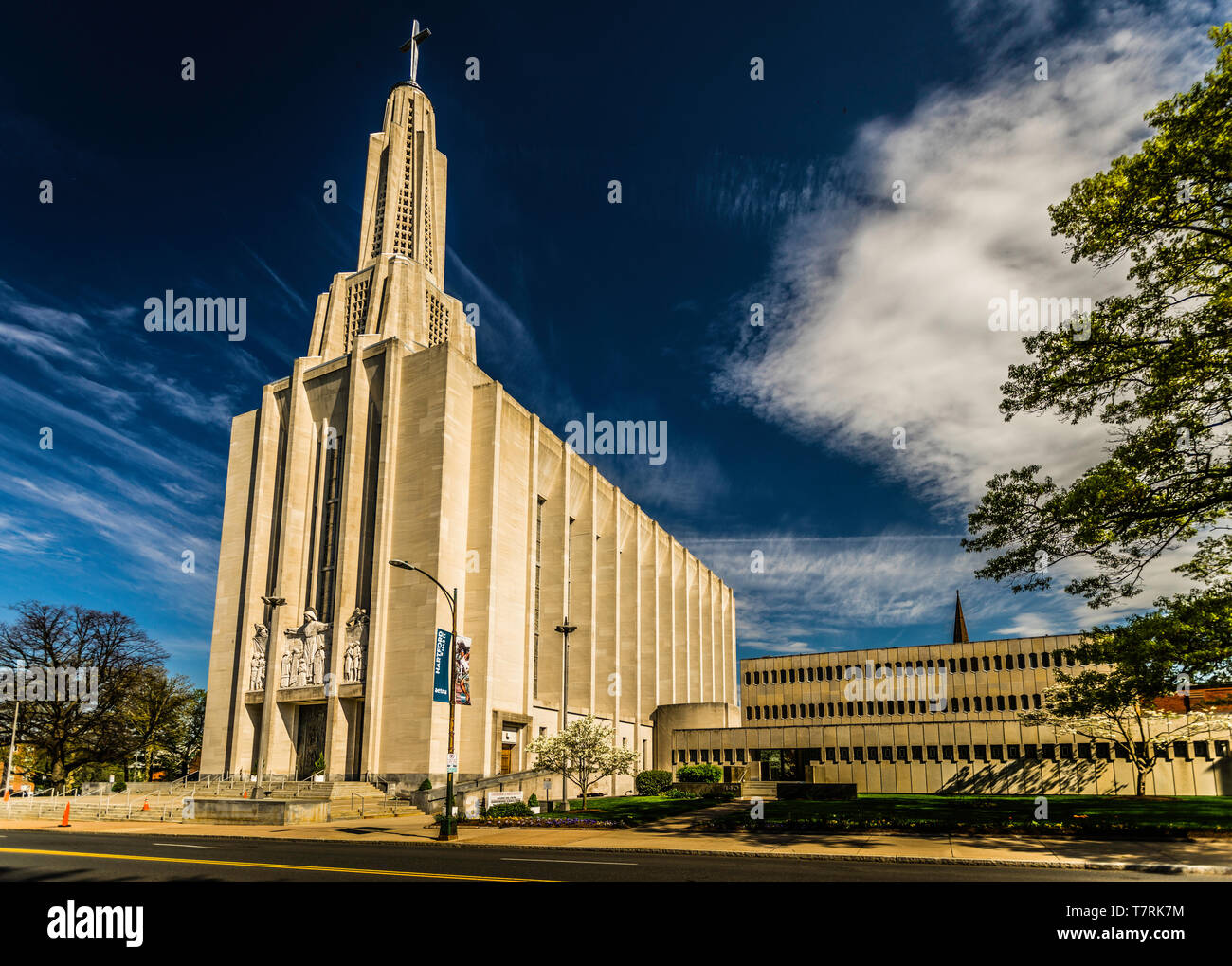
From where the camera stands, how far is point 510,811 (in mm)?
32906

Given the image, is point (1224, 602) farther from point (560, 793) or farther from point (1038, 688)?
point (1038, 688)

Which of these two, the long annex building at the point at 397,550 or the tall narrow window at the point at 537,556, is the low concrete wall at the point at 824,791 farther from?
the tall narrow window at the point at 537,556

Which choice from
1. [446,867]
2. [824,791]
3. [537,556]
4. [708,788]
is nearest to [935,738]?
[824,791]

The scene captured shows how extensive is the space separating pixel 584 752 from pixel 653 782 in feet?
60.1

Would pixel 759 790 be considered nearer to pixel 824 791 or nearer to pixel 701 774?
pixel 824 791

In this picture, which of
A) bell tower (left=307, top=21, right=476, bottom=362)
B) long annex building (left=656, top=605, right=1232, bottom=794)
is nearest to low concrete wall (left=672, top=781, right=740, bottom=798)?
long annex building (left=656, top=605, right=1232, bottom=794)

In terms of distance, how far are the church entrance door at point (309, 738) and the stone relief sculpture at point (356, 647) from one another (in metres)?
4.43

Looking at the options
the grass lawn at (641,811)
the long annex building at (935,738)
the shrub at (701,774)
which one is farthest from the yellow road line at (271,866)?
the long annex building at (935,738)

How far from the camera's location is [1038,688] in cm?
6631

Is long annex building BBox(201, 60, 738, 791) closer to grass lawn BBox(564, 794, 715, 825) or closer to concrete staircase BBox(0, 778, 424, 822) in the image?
concrete staircase BBox(0, 778, 424, 822)

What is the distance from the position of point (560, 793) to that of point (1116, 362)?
38768mm

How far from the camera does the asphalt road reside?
42.3 ft

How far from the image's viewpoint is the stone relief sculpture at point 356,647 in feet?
146
